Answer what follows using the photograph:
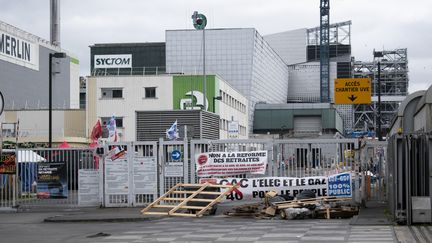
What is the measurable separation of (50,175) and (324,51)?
4675 inches

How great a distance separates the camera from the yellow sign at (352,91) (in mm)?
28812

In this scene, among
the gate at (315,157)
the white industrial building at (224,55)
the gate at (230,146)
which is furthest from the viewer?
the white industrial building at (224,55)

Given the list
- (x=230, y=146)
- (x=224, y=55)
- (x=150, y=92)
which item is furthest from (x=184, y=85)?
(x=230, y=146)

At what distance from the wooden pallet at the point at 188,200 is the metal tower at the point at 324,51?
112 metres

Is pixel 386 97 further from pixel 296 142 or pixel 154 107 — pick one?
pixel 296 142

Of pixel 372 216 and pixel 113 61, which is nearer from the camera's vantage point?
pixel 372 216

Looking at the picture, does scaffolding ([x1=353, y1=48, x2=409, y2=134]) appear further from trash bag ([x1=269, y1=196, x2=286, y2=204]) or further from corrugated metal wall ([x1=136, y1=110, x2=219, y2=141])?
trash bag ([x1=269, y1=196, x2=286, y2=204])

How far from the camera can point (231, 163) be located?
2495cm

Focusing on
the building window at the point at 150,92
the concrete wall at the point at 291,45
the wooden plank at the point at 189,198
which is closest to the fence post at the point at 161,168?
the wooden plank at the point at 189,198

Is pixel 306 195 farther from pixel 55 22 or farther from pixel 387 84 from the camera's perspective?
pixel 387 84

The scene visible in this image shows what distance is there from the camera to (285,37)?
14988 centimetres

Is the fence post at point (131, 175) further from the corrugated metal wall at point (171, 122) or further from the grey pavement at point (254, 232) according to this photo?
the corrugated metal wall at point (171, 122)

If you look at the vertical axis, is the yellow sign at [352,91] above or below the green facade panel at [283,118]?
below

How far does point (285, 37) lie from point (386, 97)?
35.6m
